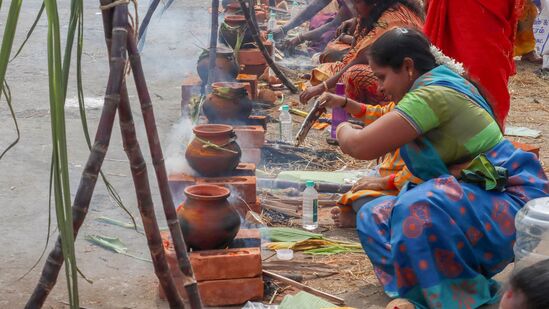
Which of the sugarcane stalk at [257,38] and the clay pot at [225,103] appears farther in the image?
the sugarcane stalk at [257,38]

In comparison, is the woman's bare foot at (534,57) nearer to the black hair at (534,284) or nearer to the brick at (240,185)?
the brick at (240,185)

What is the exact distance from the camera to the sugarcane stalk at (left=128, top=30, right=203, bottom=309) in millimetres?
2780

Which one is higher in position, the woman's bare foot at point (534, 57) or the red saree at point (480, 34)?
the red saree at point (480, 34)

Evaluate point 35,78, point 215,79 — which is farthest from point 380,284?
point 35,78

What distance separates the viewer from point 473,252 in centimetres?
398

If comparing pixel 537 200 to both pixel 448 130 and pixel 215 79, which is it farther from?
pixel 215 79

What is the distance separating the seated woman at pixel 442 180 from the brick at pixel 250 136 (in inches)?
89.0

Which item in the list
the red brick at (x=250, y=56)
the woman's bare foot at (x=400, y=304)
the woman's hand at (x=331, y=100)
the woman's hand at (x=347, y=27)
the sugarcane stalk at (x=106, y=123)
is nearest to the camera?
the sugarcane stalk at (x=106, y=123)

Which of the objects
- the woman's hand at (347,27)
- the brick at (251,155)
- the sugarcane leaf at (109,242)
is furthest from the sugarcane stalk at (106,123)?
the woman's hand at (347,27)

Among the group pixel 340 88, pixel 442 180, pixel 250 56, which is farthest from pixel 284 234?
pixel 250 56

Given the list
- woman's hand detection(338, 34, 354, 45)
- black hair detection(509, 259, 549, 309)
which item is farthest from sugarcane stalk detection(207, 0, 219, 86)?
black hair detection(509, 259, 549, 309)

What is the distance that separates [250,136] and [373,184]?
63.1 inches

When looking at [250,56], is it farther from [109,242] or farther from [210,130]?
[109,242]

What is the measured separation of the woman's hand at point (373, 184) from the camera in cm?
500
